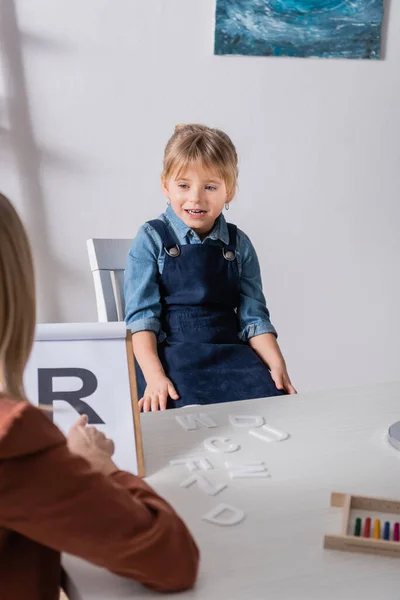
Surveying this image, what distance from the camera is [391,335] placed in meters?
2.86

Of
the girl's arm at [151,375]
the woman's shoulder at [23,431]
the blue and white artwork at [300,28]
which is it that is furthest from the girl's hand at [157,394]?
the blue and white artwork at [300,28]

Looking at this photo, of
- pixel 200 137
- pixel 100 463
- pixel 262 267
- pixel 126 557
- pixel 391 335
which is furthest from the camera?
pixel 391 335

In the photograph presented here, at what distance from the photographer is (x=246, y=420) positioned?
3.81 feet

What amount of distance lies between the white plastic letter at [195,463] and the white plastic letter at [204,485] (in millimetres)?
25

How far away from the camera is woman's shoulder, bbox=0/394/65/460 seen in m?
0.60

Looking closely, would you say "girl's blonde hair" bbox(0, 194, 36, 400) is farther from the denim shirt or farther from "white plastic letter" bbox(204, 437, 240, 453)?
the denim shirt

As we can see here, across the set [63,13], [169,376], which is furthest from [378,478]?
[63,13]

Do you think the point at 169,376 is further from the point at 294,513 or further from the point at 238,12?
the point at 238,12

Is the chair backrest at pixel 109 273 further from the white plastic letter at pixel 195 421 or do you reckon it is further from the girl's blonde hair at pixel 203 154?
the white plastic letter at pixel 195 421

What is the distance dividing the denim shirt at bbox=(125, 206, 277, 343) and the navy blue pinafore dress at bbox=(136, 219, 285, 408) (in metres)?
0.02

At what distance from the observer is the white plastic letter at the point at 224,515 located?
855mm

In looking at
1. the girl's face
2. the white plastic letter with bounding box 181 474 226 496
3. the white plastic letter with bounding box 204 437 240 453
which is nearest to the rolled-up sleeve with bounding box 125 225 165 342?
the girl's face

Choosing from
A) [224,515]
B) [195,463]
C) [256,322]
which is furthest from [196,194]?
[224,515]

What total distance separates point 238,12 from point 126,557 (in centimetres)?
212
